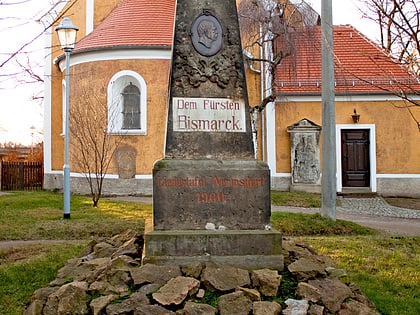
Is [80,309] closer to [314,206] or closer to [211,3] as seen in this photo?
[211,3]

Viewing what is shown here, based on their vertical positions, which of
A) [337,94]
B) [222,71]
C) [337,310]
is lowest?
[337,310]

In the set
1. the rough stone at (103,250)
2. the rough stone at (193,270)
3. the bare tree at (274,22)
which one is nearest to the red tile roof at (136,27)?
the bare tree at (274,22)

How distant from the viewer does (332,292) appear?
4254 millimetres

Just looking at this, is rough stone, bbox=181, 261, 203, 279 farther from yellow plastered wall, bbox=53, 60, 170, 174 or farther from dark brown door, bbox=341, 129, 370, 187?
dark brown door, bbox=341, 129, 370, 187

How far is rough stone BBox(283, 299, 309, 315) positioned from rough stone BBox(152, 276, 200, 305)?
79 centimetres

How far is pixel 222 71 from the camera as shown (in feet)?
17.6

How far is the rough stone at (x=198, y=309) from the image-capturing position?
12.3 ft

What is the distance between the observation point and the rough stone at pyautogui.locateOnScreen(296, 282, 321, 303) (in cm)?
411

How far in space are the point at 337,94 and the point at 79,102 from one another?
10.2m

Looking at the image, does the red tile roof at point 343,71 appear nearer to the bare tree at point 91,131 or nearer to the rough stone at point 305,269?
the bare tree at point 91,131

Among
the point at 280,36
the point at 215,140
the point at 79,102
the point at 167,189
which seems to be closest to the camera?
the point at 167,189

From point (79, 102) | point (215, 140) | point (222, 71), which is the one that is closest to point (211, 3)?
point (222, 71)

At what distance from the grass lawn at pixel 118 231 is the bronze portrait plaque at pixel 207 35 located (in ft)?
10.4

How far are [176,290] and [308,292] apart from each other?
1168 mm
